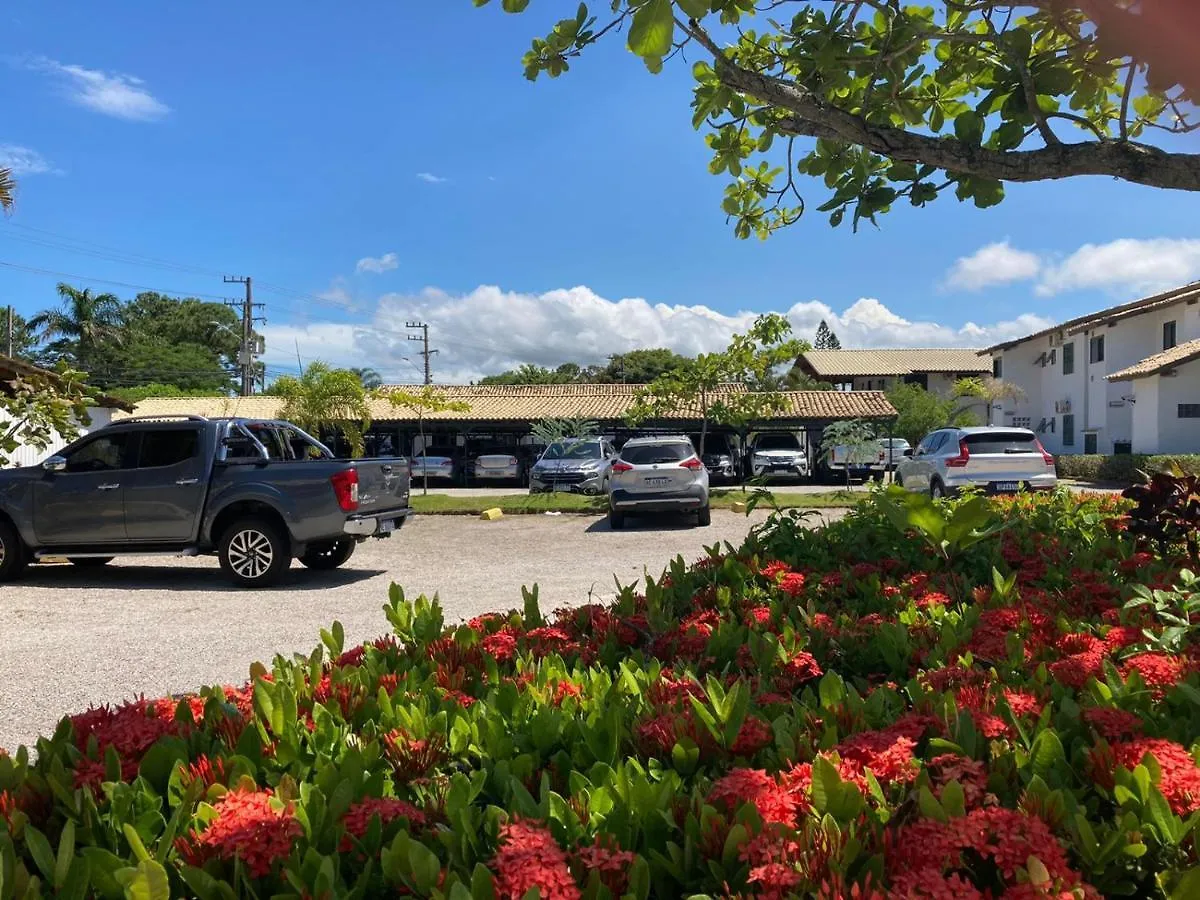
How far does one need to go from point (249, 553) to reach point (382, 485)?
161cm

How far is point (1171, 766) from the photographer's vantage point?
157cm

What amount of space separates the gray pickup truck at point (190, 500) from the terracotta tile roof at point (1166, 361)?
27892mm

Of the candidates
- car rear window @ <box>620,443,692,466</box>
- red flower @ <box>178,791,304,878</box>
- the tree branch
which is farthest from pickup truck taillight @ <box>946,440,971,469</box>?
red flower @ <box>178,791,304,878</box>

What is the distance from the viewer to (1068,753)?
180cm

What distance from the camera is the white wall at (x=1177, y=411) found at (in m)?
28.8

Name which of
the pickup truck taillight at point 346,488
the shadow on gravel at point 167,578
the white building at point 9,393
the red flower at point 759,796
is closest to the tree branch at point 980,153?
the red flower at point 759,796

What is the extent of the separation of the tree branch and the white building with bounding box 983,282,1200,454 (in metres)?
29.4

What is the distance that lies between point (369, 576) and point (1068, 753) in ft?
30.2

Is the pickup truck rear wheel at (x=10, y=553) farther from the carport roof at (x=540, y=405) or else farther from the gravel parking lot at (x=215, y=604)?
the carport roof at (x=540, y=405)

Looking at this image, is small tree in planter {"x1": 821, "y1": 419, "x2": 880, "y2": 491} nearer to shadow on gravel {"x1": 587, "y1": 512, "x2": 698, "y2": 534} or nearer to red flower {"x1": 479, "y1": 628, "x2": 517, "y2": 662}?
shadow on gravel {"x1": 587, "y1": 512, "x2": 698, "y2": 534}

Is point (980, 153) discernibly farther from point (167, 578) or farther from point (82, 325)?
point (82, 325)

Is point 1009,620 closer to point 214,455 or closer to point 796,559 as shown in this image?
point 796,559

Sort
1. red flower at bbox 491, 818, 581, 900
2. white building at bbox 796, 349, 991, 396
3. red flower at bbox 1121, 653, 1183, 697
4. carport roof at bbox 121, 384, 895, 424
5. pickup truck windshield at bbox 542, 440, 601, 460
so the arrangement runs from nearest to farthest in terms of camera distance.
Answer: red flower at bbox 491, 818, 581, 900
red flower at bbox 1121, 653, 1183, 697
pickup truck windshield at bbox 542, 440, 601, 460
carport roof at bbox 121, 384, 895, 424
white building at bbox 796, 349, 991, 396

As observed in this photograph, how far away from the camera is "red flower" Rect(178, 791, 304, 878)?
4.68 feet
